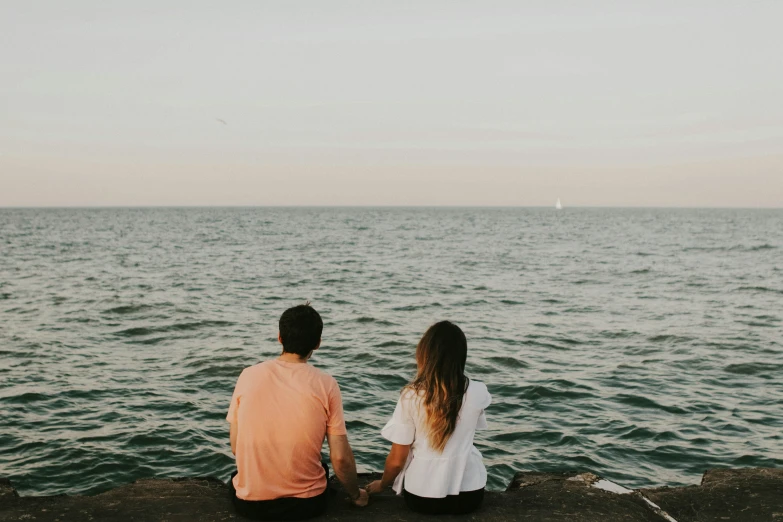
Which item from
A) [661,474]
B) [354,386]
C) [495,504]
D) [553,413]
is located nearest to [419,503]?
[495,504]

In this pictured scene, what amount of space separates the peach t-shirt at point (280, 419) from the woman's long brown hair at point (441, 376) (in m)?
0.56

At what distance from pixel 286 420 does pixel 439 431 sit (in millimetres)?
973

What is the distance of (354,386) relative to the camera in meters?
12.5

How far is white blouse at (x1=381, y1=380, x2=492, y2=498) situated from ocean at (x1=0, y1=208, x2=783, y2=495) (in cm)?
421

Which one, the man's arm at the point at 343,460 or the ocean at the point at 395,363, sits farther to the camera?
the ocean at the point at 395,363

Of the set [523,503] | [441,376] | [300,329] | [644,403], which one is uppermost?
[300,329]

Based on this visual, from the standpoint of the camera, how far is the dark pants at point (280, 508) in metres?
4.39

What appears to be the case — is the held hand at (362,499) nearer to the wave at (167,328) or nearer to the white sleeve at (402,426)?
the white sleeve at (402,426)

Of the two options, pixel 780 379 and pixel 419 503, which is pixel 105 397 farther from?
pixel 780 379

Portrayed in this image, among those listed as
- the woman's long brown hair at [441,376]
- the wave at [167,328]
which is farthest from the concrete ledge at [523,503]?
the wave at [167,328]

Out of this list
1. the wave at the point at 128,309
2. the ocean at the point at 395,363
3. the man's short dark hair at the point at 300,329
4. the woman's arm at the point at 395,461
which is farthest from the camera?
the wave at the point at 128,309

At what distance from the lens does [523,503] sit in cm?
510

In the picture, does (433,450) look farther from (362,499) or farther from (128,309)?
(128,309)

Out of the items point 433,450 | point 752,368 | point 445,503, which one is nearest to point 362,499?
point 445,503
